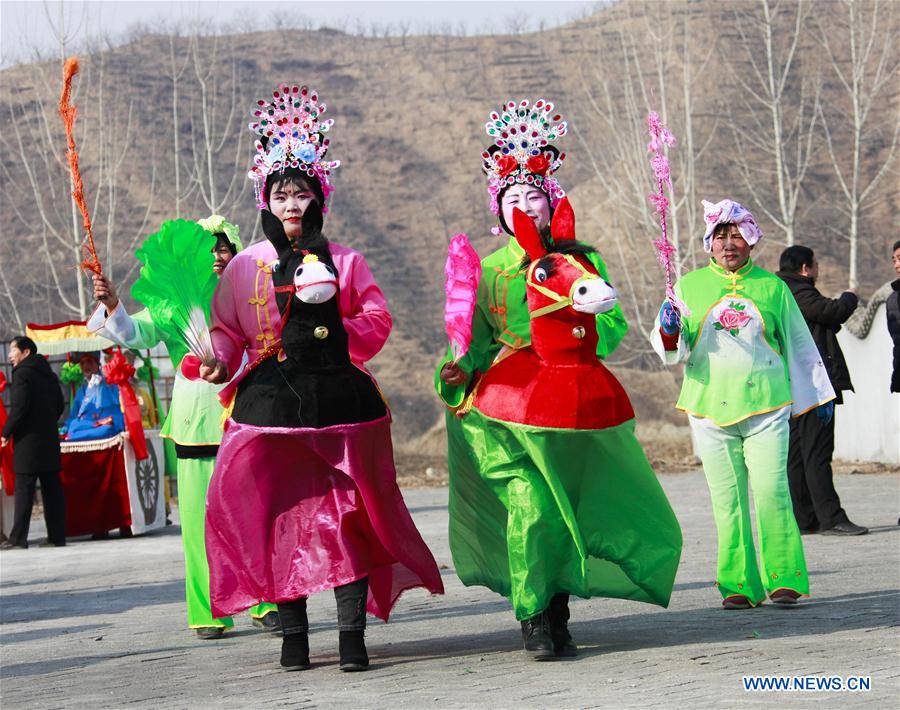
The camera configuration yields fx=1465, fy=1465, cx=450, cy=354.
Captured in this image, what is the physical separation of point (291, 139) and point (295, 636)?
83.5 inches

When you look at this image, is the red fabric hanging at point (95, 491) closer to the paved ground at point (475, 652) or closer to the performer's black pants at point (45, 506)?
the performer's black pants at point (45, 506)

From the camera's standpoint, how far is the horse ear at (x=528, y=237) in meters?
6.28

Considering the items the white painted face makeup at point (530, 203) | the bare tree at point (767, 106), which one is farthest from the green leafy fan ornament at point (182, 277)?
the bare tree at point (767, 106)

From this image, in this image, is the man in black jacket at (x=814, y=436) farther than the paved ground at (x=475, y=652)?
Yes

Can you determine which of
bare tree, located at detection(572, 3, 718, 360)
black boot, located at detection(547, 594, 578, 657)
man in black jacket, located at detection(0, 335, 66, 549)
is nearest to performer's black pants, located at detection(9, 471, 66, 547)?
man in black jacket, located at detection(0, 335, 66, 549)

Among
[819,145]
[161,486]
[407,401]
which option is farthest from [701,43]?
[161,486]

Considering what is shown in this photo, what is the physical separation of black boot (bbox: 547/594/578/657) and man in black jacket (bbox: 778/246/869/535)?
4.80m

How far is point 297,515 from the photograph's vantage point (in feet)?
19.5

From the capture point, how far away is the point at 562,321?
615 centimetres

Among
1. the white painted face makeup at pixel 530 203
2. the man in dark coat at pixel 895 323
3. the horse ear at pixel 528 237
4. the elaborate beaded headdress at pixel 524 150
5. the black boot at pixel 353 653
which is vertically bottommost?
the black boot at pixel 353 653

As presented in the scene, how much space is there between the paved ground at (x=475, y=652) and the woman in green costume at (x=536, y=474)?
29cm

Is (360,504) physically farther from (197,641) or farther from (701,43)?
(701,43)

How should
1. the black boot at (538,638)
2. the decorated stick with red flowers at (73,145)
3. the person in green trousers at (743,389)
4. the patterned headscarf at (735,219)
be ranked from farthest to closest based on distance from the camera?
the patterned headscarf at (735,219), the person in green trousers at (743,389), the black boot at (538,638), the decorated stick with red flowers at (73,145)

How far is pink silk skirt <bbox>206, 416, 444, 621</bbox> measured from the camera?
5875mm
